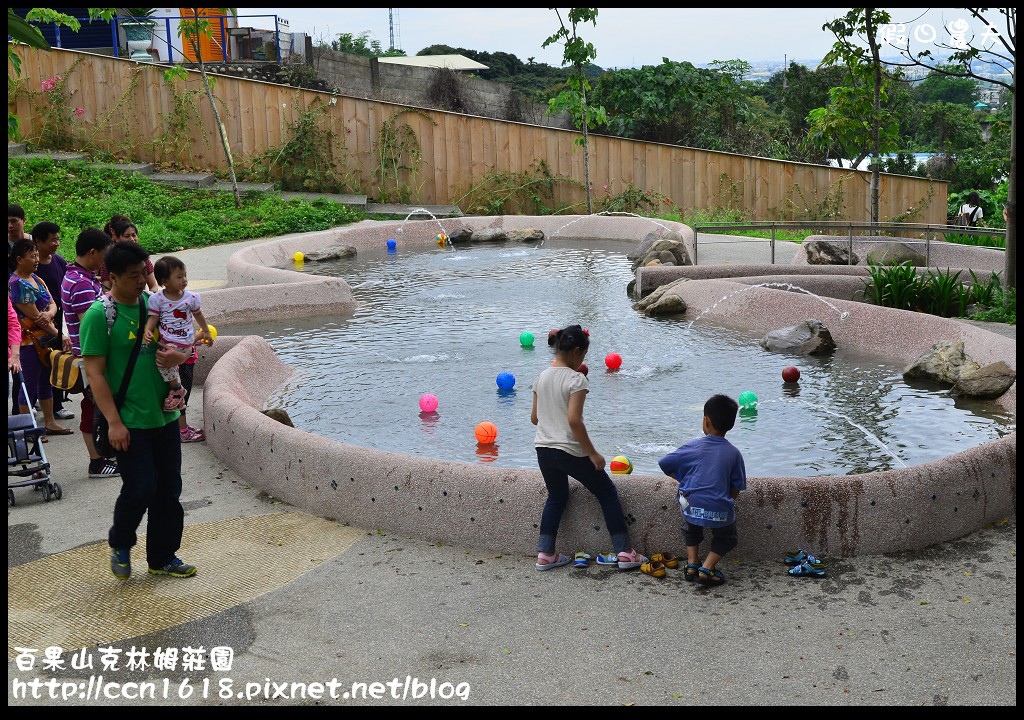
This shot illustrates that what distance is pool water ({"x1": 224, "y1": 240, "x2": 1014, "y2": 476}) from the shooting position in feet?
25.1

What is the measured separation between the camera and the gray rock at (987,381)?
8544 millimetres

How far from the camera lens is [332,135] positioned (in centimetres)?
2483

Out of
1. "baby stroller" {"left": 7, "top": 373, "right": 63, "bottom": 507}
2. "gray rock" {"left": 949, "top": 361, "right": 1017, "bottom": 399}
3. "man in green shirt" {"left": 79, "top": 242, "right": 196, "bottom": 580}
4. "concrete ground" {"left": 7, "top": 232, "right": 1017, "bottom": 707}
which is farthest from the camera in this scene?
"gray rock" {"left": 949, "top": 361, "right": 1017, "bottom": 399}

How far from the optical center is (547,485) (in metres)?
5.54

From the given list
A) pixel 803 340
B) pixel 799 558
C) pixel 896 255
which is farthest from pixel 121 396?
pixel 896 255

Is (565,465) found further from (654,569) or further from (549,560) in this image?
(654,569)

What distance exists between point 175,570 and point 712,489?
285 centimetres

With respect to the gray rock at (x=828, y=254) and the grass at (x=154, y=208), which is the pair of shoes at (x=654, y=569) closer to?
the gray rock at (x=828, y=254)

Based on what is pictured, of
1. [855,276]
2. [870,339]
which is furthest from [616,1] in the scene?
[855,276]

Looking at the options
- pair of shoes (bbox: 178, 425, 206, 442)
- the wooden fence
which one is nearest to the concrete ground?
pair of shoes (bbox: 178, 425, 206, 442)

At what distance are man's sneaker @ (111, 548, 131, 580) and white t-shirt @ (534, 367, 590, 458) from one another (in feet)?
7.32

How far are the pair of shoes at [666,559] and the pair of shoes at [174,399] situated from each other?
2607 millimetres

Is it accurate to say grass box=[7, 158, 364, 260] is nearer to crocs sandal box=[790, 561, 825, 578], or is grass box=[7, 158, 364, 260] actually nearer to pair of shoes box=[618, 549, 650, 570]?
pair of shoes box=[618, 549, 650, 570]

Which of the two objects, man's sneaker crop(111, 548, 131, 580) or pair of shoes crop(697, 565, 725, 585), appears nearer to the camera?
pair of shoes crop(697, 565, 725, 585)
